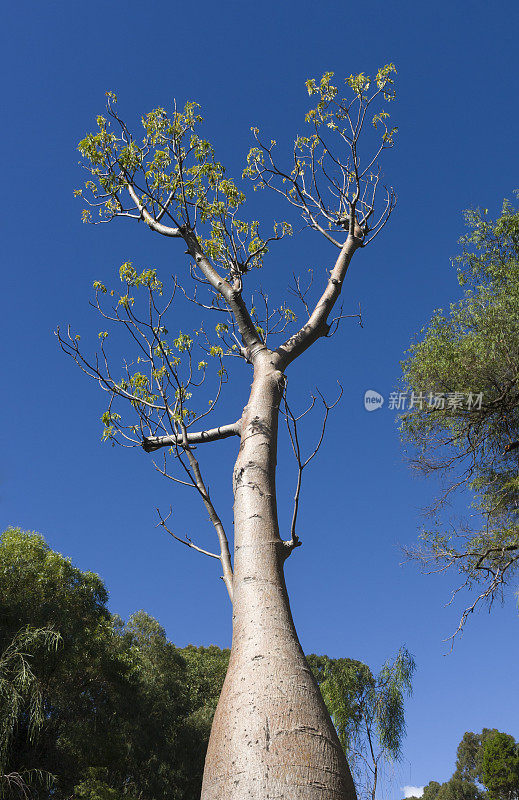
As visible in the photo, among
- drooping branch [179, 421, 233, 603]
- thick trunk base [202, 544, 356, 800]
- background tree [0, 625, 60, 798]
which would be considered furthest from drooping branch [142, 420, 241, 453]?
background tree [0, 625, 60, 798]

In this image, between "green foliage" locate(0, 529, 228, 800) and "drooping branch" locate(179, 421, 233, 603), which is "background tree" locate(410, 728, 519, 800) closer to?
"green foliage" locate(0, 529, 228, 800)

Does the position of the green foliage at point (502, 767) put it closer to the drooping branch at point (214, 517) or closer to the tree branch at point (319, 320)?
the tree branch at point (319, 320)

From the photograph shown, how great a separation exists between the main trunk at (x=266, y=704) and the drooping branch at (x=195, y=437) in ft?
2.07

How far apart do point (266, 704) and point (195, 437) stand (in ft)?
5.42

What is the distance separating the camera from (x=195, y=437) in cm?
304

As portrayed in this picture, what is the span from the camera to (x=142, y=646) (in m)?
Answer: 14.8

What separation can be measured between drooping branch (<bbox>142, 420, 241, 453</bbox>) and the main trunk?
0.63 m

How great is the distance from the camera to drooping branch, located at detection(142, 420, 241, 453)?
2.84m

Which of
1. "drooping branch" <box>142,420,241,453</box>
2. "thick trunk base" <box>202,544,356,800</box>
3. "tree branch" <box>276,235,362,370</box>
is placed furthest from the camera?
"tree branch" <box>276,235,362,370</box>

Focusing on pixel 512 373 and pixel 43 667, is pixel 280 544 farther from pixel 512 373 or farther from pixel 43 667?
pixel 43 667

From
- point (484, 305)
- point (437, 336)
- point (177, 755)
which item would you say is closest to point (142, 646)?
point (177, 755)

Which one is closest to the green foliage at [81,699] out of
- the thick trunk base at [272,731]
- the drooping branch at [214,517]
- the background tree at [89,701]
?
the background tree at [89,701]

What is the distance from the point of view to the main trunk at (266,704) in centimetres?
141

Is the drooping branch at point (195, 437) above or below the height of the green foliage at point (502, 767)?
above
